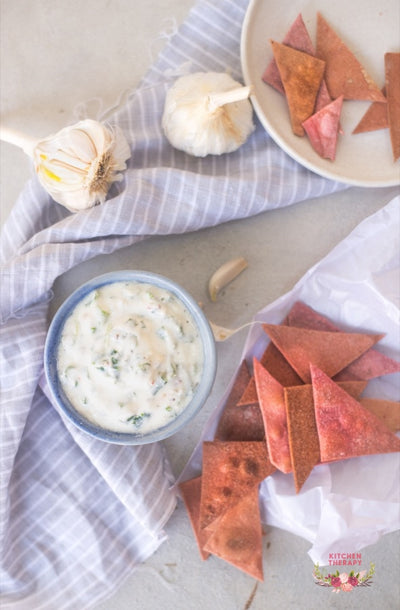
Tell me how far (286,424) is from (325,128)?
623 mm

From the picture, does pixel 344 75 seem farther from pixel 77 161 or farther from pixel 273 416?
pixel 273 416

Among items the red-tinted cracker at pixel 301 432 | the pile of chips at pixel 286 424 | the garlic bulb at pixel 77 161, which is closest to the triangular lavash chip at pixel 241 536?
the pile of chips at pixel 286 424

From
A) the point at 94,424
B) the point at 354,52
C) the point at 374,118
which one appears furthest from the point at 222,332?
the point at 354,52

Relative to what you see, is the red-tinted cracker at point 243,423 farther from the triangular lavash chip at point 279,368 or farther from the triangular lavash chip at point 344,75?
the triangular lavash chip at point 344,75

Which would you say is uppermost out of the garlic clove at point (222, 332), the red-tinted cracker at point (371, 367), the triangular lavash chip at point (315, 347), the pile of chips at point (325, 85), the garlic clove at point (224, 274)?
the pile of chips at point (325, 85)

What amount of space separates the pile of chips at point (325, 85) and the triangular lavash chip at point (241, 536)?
757 millimetres

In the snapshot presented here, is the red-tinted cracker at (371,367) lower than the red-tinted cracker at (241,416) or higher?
higher

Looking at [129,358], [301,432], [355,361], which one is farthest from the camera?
[355,361]

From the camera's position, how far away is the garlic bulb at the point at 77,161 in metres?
1.23

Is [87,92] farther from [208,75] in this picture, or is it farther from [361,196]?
[361,196]

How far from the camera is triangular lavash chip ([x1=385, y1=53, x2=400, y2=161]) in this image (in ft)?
4.45

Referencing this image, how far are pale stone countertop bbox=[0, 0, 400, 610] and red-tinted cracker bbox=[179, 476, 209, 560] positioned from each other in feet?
0.15

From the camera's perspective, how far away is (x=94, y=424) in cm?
117

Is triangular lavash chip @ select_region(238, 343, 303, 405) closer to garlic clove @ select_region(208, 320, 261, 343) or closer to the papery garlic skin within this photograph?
garlic clove @ select_region(208, 320, 261, 343)
